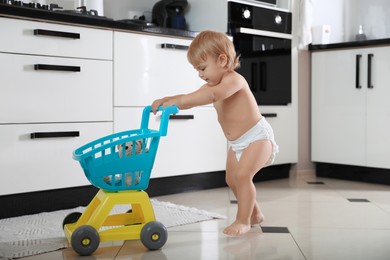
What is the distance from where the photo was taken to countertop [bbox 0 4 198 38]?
2176 mm

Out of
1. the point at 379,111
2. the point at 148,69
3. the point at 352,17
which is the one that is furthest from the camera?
the point at 352,17

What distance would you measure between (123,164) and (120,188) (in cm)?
Result: 8

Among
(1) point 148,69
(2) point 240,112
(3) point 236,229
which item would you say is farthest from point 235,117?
(1) point 148,69

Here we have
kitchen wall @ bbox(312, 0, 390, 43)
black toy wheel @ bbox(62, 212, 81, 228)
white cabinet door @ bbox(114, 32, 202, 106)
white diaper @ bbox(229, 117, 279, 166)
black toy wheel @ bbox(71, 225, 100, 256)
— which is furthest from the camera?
kitchen wall @ bbox(312, 0, 390, 43)

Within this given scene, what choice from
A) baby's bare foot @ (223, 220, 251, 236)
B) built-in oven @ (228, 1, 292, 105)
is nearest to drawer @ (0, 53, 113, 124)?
baby's bare foot @ (223, 220, 251, 236)

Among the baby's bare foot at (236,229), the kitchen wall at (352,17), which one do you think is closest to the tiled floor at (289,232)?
the baby's bare foot at (236,229)

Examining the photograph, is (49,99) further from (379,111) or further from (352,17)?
(352,17)

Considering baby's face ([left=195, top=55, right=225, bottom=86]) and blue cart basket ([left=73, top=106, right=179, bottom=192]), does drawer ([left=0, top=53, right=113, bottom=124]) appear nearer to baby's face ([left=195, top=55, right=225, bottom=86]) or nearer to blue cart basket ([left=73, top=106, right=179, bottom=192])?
blue cart basket ([left=73, top=106, right=179, bottom=192])

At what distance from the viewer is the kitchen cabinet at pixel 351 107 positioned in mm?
3215

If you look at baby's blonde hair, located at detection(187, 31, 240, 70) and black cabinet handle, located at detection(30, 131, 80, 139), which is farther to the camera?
black cabinet handle, located at detection(30, 131, 80, 139)

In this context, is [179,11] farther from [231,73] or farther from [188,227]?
[188,227]

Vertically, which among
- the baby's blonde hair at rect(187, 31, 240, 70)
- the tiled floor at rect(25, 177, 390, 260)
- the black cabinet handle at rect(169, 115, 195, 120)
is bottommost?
the tiled floor at rect(25, 177, 390, 260)

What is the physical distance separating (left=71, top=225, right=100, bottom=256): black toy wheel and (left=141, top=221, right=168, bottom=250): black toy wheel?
0.50 ft

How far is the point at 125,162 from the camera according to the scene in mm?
1734
